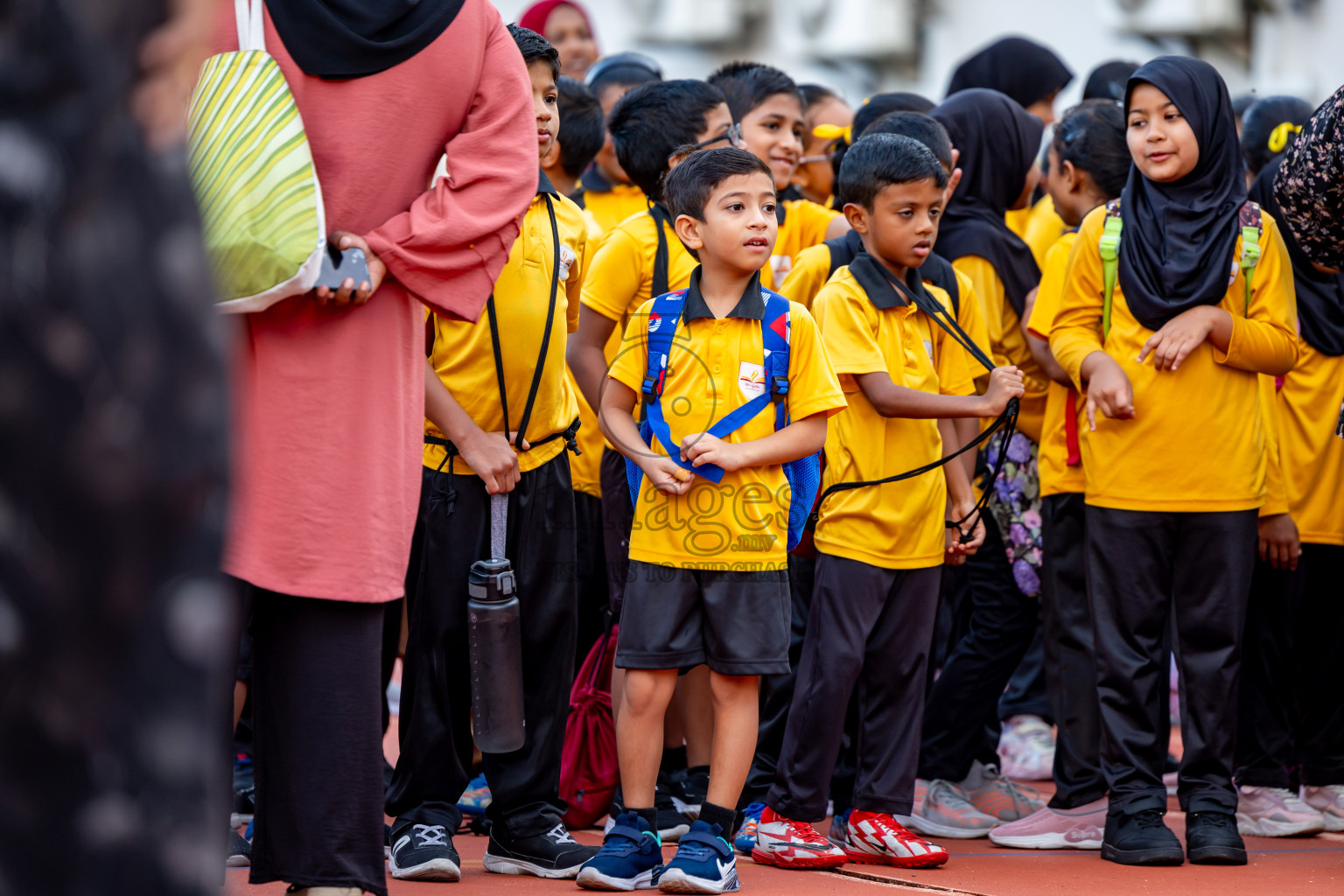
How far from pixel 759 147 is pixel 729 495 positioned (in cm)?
201

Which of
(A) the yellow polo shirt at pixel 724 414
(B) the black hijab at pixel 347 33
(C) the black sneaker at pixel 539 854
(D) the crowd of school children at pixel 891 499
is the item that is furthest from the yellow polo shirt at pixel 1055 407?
(B) the black hijab at pixel 347 33

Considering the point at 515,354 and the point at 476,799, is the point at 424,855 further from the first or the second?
the point at 515,354

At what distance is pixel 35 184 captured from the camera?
0.99m

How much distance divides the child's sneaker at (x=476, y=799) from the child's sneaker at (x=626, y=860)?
817 mm

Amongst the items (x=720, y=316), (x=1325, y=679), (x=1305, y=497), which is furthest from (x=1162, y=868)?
Answer: (x=720, y=316)

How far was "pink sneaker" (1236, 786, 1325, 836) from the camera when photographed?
4.30m

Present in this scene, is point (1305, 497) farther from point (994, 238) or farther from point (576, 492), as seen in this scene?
point (576, 492)

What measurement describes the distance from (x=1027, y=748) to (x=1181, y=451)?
1.94 metres

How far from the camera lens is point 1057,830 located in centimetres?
420

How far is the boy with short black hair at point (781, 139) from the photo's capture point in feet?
17.0

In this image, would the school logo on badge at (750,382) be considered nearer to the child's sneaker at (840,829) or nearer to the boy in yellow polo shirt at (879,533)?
the boy in yellow polo shirt at (879,533)

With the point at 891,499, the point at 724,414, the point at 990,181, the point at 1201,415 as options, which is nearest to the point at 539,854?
the point at 724,414

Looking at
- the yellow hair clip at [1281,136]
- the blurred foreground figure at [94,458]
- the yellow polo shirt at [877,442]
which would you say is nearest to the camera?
the blurred foreground figure at [94,458]

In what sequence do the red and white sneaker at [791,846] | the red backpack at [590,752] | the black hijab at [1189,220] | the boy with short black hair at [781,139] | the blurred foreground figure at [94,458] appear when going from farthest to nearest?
the boy with short black hair at [781,139] → the red backpack at [590,752] → the black hijab at [1189,220] → the red and white sneaker at [791,846] → the blurred foreground figure at [94,458]
